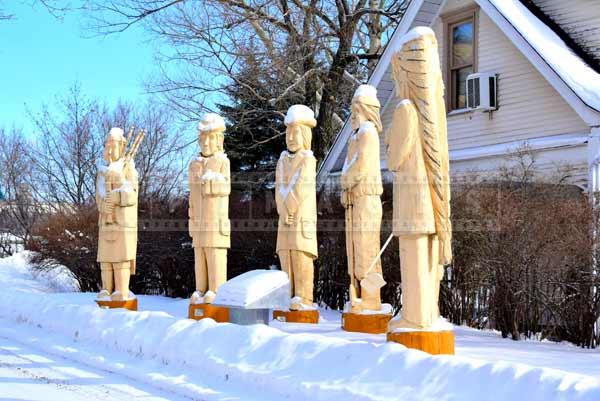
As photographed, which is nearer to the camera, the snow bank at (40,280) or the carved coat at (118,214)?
the carved coat at (118,214)

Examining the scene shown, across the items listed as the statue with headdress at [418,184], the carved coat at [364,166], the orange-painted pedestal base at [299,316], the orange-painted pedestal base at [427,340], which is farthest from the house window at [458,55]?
the orange-painted pedestal base at [427,340]

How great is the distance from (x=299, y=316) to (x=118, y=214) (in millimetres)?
3864

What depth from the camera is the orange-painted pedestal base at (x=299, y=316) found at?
1120cm

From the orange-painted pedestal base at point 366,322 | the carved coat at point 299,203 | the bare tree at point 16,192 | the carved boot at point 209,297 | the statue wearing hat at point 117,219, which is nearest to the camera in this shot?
the orange-painted pedestal base at point 366,322

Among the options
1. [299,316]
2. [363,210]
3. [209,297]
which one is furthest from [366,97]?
[209,297]

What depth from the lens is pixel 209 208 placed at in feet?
39.2

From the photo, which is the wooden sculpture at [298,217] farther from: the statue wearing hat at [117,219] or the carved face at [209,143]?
the statue wearing hat at [117,219]

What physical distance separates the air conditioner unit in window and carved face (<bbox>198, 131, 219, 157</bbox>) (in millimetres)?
5443

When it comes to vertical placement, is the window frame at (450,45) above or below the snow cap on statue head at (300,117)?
above

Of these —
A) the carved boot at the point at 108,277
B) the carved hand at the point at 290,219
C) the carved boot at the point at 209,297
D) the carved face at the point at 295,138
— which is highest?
the carved face at the point at 295,138

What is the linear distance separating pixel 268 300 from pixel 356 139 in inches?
118

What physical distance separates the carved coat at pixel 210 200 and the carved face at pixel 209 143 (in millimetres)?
97

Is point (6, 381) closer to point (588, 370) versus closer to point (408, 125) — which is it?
point (408, 125)

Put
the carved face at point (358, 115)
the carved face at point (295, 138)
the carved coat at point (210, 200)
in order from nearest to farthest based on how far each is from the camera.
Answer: the carved face at point (358, 115) < the carved face at point (295, 138) < the carved coat at point (210, 200)
